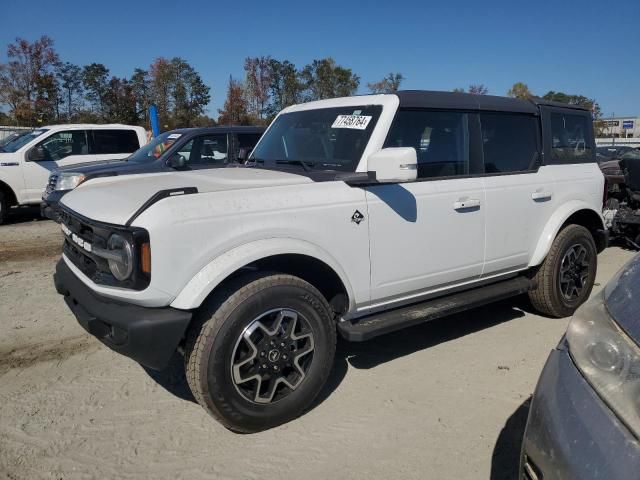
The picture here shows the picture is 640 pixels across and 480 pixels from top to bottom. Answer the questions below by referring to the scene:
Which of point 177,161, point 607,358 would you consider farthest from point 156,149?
point 607,358

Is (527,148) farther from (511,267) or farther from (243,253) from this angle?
(243,253)

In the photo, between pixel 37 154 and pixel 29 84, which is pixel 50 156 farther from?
pixel 29 84

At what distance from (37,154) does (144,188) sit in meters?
9.05

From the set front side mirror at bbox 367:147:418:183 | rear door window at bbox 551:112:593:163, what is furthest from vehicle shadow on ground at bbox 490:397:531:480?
rear door window at bbox 551:112:593:163

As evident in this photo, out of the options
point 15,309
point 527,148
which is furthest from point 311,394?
point 15,309

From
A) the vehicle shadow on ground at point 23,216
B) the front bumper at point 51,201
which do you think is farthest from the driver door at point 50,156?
the front bumper at point 51,201

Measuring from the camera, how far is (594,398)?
1622 millimetres

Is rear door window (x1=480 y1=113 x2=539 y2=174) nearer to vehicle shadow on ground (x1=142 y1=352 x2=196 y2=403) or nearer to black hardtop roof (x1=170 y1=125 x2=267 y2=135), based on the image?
vehicle shadow on ground (x1=142 y1=352 x2=196 y2=403)

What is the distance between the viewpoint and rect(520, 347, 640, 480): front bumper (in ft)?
4.75

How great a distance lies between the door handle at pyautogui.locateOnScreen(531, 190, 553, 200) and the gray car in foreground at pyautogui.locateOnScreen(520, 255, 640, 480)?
251 cm

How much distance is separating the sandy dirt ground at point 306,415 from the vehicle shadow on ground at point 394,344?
0.02 meters

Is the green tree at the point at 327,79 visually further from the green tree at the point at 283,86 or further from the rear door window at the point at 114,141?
the rear door window at the point at 114,141

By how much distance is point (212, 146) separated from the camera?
8688 mm

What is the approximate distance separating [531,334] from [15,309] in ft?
16.3
